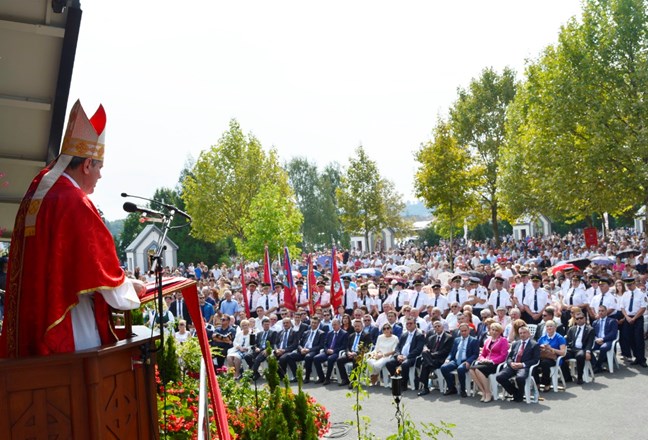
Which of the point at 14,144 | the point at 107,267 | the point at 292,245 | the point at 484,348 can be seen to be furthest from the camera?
the point at 292,245

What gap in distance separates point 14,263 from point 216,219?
130 feet

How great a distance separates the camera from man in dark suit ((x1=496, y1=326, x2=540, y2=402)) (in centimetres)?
1169

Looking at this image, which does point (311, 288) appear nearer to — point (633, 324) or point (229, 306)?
point (229, 306)

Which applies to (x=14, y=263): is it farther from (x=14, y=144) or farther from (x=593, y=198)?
(x=593, y=198)

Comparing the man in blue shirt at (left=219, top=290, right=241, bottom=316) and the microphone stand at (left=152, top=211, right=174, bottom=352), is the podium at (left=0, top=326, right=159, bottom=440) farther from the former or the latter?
the man in blue shirt at (left=219, top=290, right=241, bottom=316)

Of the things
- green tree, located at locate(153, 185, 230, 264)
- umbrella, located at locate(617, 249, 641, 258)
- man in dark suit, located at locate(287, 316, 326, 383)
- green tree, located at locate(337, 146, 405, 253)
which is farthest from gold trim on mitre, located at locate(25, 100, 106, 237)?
green tree, located at locate(153, 185, 230, 264)

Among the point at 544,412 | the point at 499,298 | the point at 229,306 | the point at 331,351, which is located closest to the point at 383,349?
the point at 331,351

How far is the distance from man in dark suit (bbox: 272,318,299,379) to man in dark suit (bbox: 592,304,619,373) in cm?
614

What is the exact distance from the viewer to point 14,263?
3.47 m

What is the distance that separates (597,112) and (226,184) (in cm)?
2375

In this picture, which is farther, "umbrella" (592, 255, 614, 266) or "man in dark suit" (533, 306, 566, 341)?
"umbrella" (592, 255, 614, 266)

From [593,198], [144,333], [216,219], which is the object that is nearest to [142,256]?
[216,219]

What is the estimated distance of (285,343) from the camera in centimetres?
1587

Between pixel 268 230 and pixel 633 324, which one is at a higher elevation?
pixel 268 230
